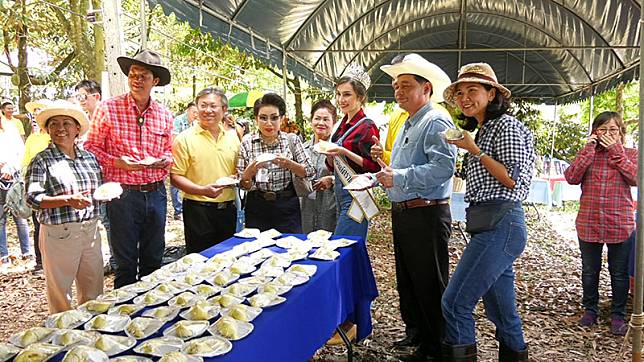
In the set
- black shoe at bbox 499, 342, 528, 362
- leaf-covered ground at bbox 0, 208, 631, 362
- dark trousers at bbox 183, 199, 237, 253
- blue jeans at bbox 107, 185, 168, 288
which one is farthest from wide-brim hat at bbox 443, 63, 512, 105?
blue jeans at bbox 107, 185, 168, 288

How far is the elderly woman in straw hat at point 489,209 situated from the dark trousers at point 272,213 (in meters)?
1.30

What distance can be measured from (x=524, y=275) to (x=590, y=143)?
2.06 m

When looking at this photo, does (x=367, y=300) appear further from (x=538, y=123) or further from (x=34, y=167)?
(x=538, y=123)

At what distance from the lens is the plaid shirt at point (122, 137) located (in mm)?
3152

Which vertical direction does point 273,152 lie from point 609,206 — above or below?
above

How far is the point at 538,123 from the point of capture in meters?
15.6

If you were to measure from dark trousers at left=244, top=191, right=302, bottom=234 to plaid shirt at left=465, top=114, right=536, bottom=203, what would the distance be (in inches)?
54.1

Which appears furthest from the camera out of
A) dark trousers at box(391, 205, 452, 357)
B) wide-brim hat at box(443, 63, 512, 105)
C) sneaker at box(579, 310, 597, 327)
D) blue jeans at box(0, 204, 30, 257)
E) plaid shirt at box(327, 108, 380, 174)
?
blue jeans at box(0, 204, 30, 257)

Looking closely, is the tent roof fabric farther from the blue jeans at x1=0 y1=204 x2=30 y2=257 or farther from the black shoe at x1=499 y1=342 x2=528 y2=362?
the black shoe at x1=499 y1=342 x2=528 y2=362

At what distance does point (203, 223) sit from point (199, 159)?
0.44 metres

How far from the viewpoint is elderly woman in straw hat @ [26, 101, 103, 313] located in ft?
9.44

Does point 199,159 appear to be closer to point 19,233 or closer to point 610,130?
point 610,130

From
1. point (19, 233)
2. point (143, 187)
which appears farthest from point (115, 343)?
point (19, 233)

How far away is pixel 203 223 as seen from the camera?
3.45m
